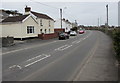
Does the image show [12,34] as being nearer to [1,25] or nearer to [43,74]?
[1,25]

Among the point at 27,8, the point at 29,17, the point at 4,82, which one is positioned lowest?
the point at 4,82

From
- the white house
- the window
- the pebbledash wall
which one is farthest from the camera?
the white house

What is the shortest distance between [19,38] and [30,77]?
93.4 feet

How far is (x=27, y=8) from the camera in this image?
46.5 meters

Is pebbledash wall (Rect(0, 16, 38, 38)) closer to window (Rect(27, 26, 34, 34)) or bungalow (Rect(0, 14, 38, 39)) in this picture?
bungalow (Rect(0, 14, 38, 39))

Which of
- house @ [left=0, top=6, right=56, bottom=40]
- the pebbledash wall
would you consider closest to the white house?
house @ [left=0, top=6, right=56, bottom=40]

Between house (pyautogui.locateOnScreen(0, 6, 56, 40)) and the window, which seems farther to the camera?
the window

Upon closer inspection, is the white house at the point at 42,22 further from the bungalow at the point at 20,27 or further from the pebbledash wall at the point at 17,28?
the pebbledash wall at the point at 17,28

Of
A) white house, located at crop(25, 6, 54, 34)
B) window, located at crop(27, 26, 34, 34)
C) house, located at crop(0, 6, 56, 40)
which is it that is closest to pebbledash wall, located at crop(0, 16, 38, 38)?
house, located at crop(0, 6, 56, 40)

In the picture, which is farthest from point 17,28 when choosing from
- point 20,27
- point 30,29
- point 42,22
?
point 42,22

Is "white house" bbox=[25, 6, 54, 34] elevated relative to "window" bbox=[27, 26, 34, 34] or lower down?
elevated

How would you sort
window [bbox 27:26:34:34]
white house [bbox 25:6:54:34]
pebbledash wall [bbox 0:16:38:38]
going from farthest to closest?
white house [bbox 25:6:54:34] → window [bbox 27:26:34:34] → pebbledash wall [bbox 0:16:38:38]

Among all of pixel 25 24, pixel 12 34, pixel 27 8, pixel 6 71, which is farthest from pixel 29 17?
pixel 6 71

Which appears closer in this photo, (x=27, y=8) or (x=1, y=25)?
(x=1, y=25)
